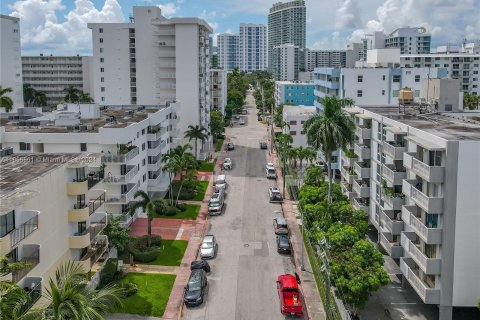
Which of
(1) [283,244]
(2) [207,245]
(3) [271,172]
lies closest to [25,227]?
(2) [207,245]

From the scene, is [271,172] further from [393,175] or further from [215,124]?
[393,175]

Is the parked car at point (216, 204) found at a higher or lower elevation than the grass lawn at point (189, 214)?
higher

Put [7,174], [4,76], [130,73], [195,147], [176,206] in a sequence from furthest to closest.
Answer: [4,76], [130,73], [195,147], [176,206], [7,174]

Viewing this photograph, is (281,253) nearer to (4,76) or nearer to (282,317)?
(282,317)

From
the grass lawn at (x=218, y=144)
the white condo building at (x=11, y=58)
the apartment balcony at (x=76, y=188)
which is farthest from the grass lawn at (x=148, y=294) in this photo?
the white condo building at (x=11, y=58)

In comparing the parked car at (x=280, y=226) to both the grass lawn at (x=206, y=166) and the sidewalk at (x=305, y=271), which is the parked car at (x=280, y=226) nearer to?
the sidewalk at (x=305, y=271)

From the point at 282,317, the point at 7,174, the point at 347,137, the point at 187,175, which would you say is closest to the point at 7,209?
the point at 7,174
